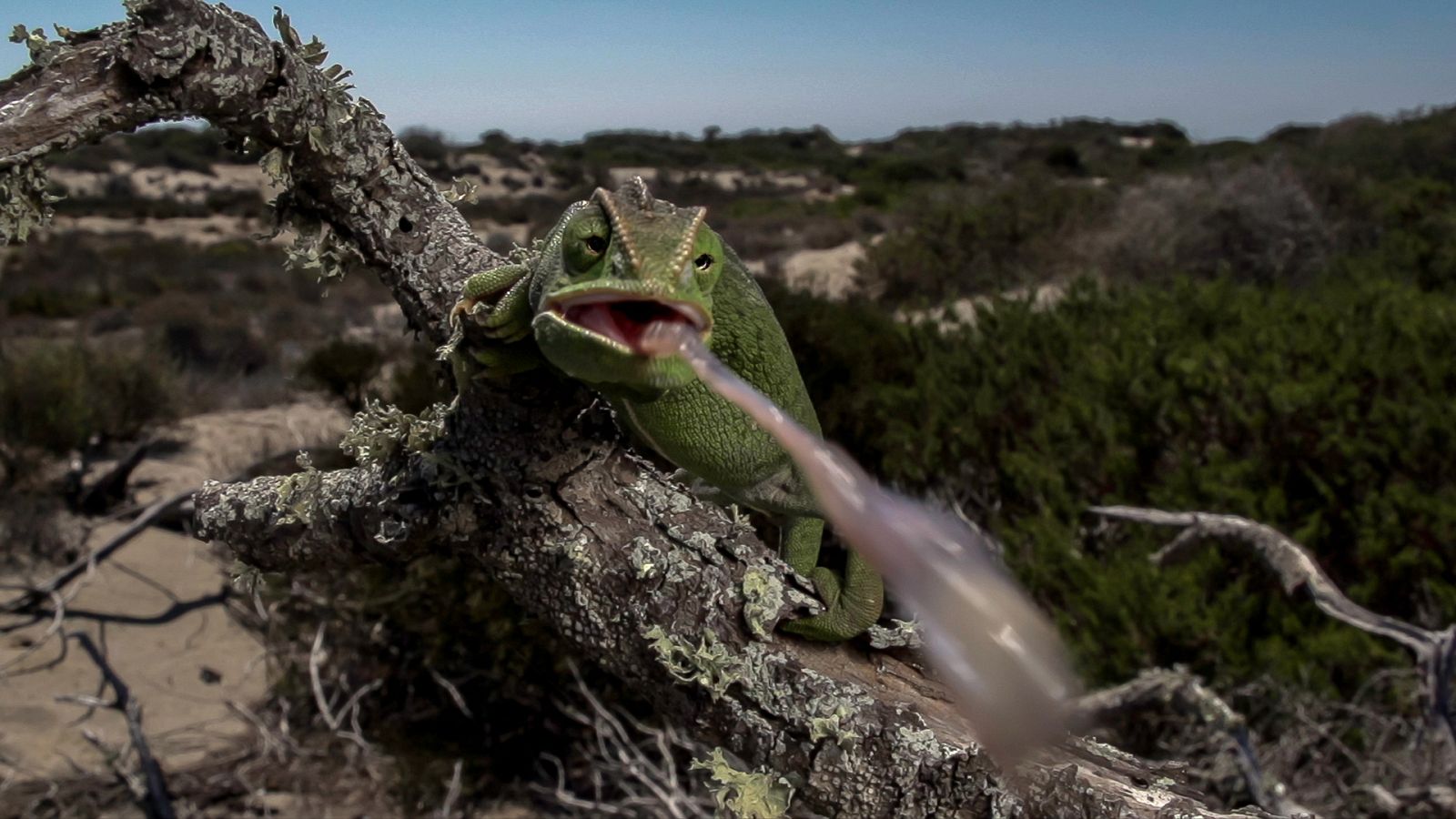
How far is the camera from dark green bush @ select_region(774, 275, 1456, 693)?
386 centimetres

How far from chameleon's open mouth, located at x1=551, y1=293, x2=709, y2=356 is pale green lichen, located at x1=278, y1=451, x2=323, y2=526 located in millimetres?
574

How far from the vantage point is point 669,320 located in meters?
1.03

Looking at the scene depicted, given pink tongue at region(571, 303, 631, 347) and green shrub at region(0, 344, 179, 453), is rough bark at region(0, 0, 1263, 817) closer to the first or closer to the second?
pink tongue at region(571, 303, 631, 347)

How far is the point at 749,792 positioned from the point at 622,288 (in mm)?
605

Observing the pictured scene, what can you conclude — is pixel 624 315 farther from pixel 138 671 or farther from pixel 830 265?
pixel 830 265

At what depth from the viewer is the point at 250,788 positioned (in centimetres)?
443

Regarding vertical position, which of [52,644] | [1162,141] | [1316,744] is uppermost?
[1162,141]

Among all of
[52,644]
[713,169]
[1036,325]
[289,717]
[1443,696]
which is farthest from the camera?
[713,169]

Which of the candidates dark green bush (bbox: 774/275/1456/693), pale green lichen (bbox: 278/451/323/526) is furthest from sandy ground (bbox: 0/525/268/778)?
pale green lichen (bbox: 278/451/323/526)

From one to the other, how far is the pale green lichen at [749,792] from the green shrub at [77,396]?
8.79 m

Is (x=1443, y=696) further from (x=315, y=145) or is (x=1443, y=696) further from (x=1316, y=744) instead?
(x=315, y=145)

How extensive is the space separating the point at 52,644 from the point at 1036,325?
634 cm

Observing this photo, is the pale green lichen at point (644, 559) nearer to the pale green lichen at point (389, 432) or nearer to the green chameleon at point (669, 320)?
the green chameleon at point (669, 320)

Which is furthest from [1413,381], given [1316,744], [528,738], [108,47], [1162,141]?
[1162,141]
